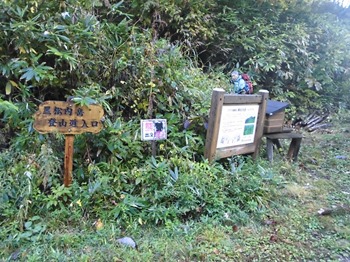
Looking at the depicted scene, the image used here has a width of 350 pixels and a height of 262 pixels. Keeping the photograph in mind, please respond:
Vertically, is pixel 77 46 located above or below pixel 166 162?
above

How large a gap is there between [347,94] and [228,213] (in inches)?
278

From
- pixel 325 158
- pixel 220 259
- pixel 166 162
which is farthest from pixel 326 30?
pixel 220 259

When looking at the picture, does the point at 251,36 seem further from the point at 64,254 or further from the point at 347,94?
the point at 64,254

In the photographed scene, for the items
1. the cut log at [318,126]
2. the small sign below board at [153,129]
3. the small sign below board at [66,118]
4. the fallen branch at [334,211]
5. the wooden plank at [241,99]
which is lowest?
the fallen branch at [334,211]

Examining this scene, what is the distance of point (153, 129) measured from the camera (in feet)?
11.5

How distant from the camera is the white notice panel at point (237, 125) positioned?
3906 mm

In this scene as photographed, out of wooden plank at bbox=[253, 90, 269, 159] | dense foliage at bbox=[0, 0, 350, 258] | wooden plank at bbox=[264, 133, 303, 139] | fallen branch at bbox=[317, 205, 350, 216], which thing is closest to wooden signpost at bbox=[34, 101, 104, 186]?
dense foliage at bbox=[0, 0, 350, 258]

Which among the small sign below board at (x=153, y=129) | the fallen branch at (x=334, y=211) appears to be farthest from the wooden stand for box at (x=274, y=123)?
the small sign below board at (x=153, y=129)

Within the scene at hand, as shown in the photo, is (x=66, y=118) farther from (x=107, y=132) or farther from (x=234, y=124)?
(x=234, y=124)

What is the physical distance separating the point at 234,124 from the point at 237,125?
0.07 meters

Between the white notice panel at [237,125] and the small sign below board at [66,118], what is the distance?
1.52m

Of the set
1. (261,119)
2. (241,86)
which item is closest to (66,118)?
(261,119)

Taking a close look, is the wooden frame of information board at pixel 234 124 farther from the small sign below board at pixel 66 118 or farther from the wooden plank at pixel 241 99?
the small sign below board at pixel 66 118

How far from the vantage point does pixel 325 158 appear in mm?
Result: 5223
